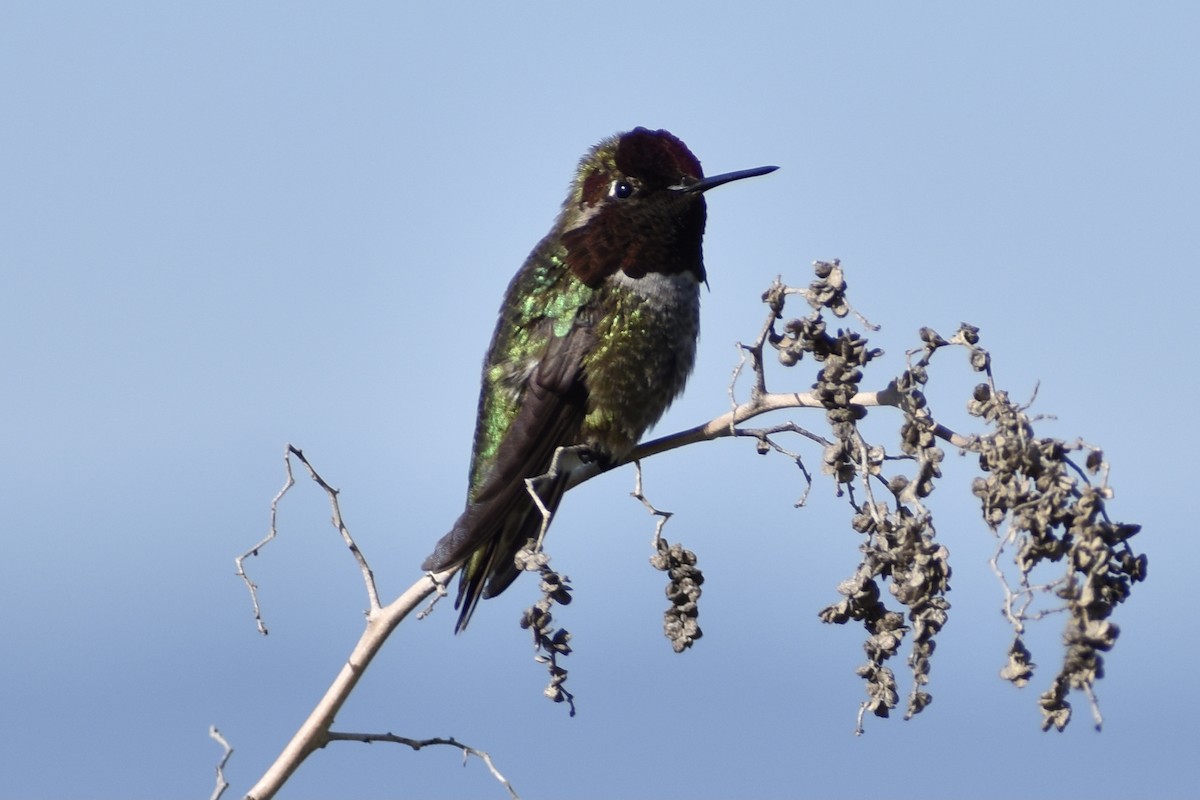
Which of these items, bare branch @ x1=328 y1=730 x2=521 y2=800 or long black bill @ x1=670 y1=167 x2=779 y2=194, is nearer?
bare branch @ x1=328 y1=730 x2=521 y2=800

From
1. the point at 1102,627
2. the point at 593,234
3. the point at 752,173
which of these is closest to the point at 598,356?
the point at 593,234

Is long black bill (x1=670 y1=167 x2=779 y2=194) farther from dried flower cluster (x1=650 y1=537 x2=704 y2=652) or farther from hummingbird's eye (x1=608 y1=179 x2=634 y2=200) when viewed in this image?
dried flower cluster (x1=650 y1=537 x2=704 y2=652)

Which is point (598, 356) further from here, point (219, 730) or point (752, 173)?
point (219, 730)

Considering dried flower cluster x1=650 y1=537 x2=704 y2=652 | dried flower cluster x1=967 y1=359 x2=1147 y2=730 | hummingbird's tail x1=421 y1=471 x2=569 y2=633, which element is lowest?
dried flower cluster x1=967 y1=359 x2=1147 y2=730

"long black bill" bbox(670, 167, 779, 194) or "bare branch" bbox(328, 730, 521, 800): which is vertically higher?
"long black bill" bbox(670, 167, 779, 194)

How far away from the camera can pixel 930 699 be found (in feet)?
8.04

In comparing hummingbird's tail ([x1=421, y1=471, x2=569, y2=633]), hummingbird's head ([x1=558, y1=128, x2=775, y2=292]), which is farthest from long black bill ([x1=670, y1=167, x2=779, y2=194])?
hummingbird's tail ([x1=421, y1=471, x2=569, y2=633])

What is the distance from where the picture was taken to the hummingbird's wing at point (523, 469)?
4414 millimetres

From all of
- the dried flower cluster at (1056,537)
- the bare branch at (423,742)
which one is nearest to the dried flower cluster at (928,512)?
the dried flower cluster at (1056,537)

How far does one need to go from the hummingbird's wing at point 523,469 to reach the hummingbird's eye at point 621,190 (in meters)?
0.67

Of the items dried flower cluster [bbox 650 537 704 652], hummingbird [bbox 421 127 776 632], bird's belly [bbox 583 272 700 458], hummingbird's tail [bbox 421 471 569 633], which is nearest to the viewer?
dried flower cluster [bbox 650 537 704 652]

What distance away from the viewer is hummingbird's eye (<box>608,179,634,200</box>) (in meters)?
5.22

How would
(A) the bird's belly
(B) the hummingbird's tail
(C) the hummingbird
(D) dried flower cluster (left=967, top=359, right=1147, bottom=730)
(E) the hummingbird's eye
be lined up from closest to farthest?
(D) dried flower cluster (left=967, top=359, right=1147, bottom=730), (B) the hummingbird's tail, (C) the hummingbird, (A) the bird's belly, (E) the hummingbird's eye

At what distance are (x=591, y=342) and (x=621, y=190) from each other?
2.47 feet
